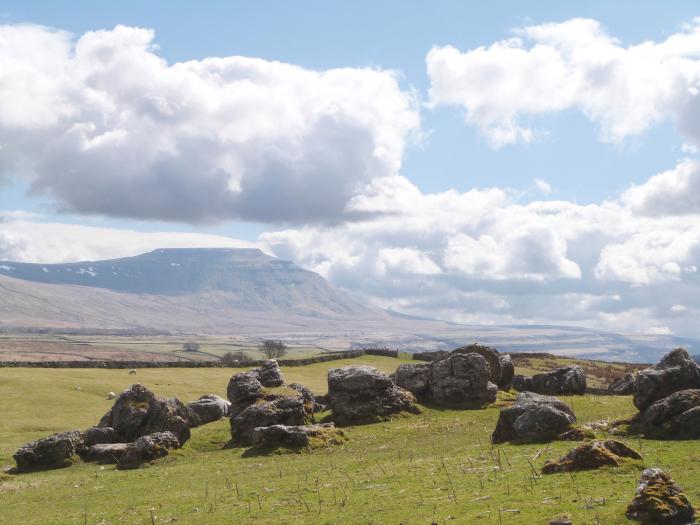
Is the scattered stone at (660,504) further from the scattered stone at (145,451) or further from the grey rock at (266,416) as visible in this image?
the scattered stone at (145,451)

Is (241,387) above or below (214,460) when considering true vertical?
above

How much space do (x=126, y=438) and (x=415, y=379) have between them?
94.5ft

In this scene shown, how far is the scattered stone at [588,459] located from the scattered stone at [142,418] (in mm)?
33290

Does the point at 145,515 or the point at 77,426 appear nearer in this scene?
the point at 145,515

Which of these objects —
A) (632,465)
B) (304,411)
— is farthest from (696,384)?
(304,411)

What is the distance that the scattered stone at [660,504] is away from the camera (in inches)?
882

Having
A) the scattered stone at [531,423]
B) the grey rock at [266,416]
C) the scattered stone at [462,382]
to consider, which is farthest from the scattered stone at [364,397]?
the scattered stone at [531,423]

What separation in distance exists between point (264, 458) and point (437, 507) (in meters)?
23.8

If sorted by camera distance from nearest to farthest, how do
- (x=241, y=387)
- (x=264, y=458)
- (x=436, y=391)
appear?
(x=264, y=458) < (x=241, y=387) < (x=436, y=391)

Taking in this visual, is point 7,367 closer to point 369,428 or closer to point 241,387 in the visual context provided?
point 241,387

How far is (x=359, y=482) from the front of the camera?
35.2 metres

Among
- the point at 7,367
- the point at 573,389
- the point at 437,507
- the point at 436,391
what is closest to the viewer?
the point at 437,507

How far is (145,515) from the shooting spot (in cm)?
3133

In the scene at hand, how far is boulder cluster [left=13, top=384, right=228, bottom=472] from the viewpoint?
50531 millimetres
